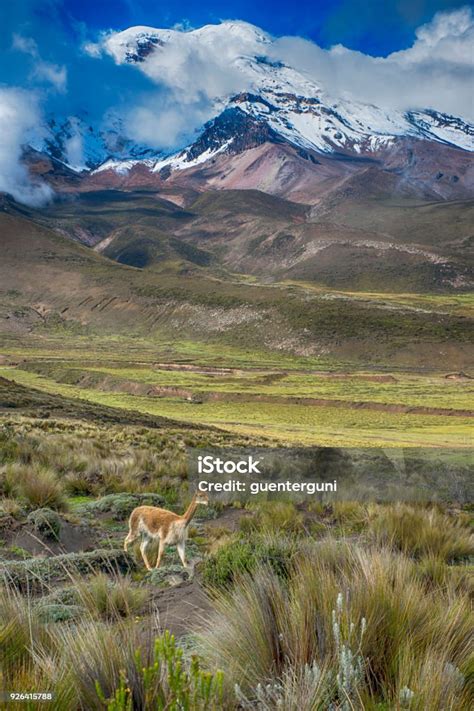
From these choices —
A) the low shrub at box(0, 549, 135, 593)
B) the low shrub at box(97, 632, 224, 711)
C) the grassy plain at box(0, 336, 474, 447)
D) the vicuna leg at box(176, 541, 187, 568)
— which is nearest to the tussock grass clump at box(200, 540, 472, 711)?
the low shrub at box(97, 632, 224, 711)

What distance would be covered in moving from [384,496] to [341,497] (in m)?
0.76

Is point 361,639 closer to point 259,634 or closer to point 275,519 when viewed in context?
point 259,634

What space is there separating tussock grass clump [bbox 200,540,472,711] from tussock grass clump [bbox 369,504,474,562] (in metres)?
3.40

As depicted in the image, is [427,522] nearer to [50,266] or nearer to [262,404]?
[262,404]

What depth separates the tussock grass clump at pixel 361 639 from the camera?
2.85 meters

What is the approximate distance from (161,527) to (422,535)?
3227mm

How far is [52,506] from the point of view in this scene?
975 cm

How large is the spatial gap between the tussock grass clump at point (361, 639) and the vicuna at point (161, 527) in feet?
11.0

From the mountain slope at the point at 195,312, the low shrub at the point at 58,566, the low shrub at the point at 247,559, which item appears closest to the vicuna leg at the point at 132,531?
the low shrub at the point at 58,566

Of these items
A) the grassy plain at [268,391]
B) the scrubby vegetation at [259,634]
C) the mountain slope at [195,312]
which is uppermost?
the mountain slope at [195,312]

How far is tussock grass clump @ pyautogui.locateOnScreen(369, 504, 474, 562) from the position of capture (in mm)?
7254

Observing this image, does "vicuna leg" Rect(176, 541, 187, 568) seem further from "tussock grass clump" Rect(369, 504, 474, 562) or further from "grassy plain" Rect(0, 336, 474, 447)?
"grassy plain" Rect(0, 336, 474, 447)

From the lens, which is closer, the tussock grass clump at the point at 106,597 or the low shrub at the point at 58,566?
the tussock grass clump at the point at 106,597

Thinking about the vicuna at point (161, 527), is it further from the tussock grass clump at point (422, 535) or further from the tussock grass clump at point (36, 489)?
the tussock grass clump at point (36, 489)
